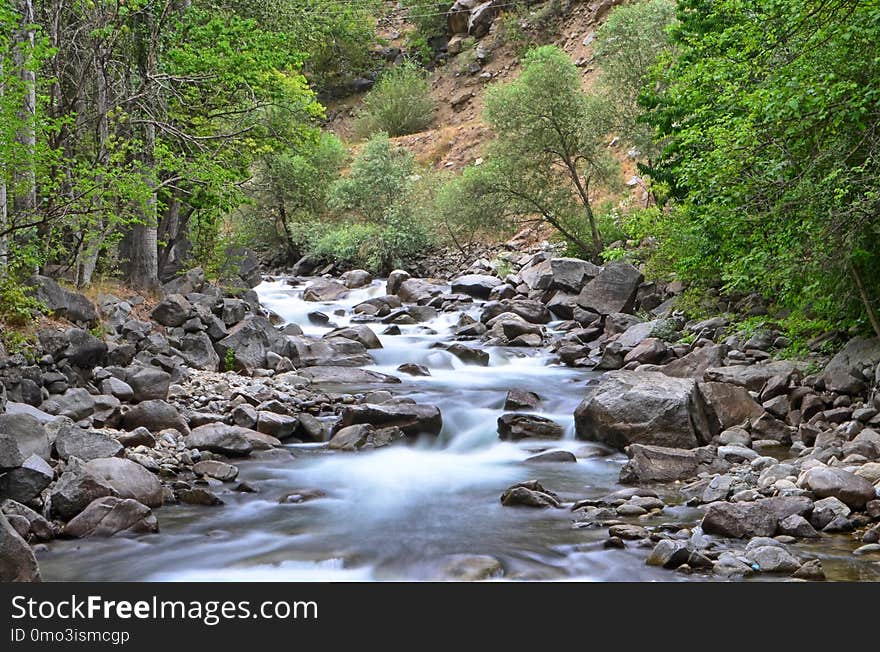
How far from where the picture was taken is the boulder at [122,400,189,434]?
11.6 metres

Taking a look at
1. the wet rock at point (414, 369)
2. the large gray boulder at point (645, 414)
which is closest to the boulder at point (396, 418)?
the large gray boulder at point (645, 414)

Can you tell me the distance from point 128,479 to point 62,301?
595cm

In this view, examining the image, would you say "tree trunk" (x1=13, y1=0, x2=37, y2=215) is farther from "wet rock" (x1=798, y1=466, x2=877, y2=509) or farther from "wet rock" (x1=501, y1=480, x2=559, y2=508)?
"wet rock" (x1=798, y1=466, x2=877, y2=509)

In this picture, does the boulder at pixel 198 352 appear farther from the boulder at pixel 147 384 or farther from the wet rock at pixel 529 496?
the wet rock at pixel 529 496

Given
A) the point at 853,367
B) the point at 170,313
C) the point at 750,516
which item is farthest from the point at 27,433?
the point at 853,367

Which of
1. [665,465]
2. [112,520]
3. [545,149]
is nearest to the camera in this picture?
[112,520]

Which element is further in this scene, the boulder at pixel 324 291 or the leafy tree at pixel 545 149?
the boulder at pixel 324 291

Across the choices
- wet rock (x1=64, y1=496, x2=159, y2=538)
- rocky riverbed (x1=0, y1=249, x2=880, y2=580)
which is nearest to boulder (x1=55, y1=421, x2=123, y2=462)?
rocky riverbed (x1=0, y1=249, x2=880, y2=580)

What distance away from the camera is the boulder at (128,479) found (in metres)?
8.99

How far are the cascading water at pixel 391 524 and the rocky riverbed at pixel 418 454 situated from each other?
0.12 feet

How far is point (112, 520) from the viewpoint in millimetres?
8336

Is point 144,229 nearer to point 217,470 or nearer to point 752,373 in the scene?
point 217,470

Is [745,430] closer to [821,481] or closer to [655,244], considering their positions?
[821,481]

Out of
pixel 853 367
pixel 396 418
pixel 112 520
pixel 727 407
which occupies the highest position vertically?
pixel 853 367
